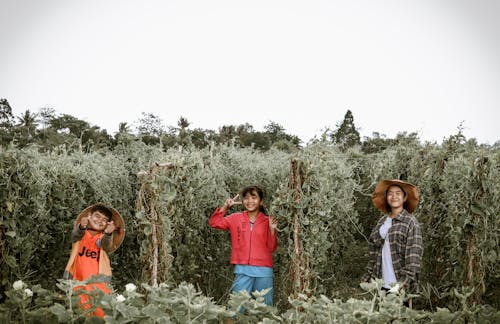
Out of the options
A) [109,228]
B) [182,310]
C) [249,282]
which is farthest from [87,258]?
[182,310]

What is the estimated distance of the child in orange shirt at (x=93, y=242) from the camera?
12.0 feet

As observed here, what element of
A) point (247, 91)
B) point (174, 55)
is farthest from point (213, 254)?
point (247, 91)

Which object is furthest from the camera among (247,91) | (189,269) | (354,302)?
(247,91)

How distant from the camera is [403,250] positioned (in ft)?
11.3

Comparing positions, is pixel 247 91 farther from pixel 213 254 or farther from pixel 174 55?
pixel 213 254

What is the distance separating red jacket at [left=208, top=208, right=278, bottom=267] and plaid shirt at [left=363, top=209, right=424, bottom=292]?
35.3 inches

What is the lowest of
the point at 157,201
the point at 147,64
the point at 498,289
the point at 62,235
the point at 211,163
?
the point at 498,289

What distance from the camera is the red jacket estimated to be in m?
4.01

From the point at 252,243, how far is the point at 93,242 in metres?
1.37

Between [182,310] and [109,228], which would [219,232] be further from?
[182,310]

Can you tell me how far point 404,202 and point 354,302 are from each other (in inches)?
62.5

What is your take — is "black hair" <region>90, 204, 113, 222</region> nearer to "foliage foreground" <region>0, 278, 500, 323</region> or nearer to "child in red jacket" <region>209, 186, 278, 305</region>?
"child in red jacket" <region>209, 186, 278, 305</region>

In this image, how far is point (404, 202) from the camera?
387cm

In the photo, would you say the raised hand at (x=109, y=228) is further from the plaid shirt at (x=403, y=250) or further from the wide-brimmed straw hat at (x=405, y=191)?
the wide-brimmed straw hat at (x=405, y=191)
